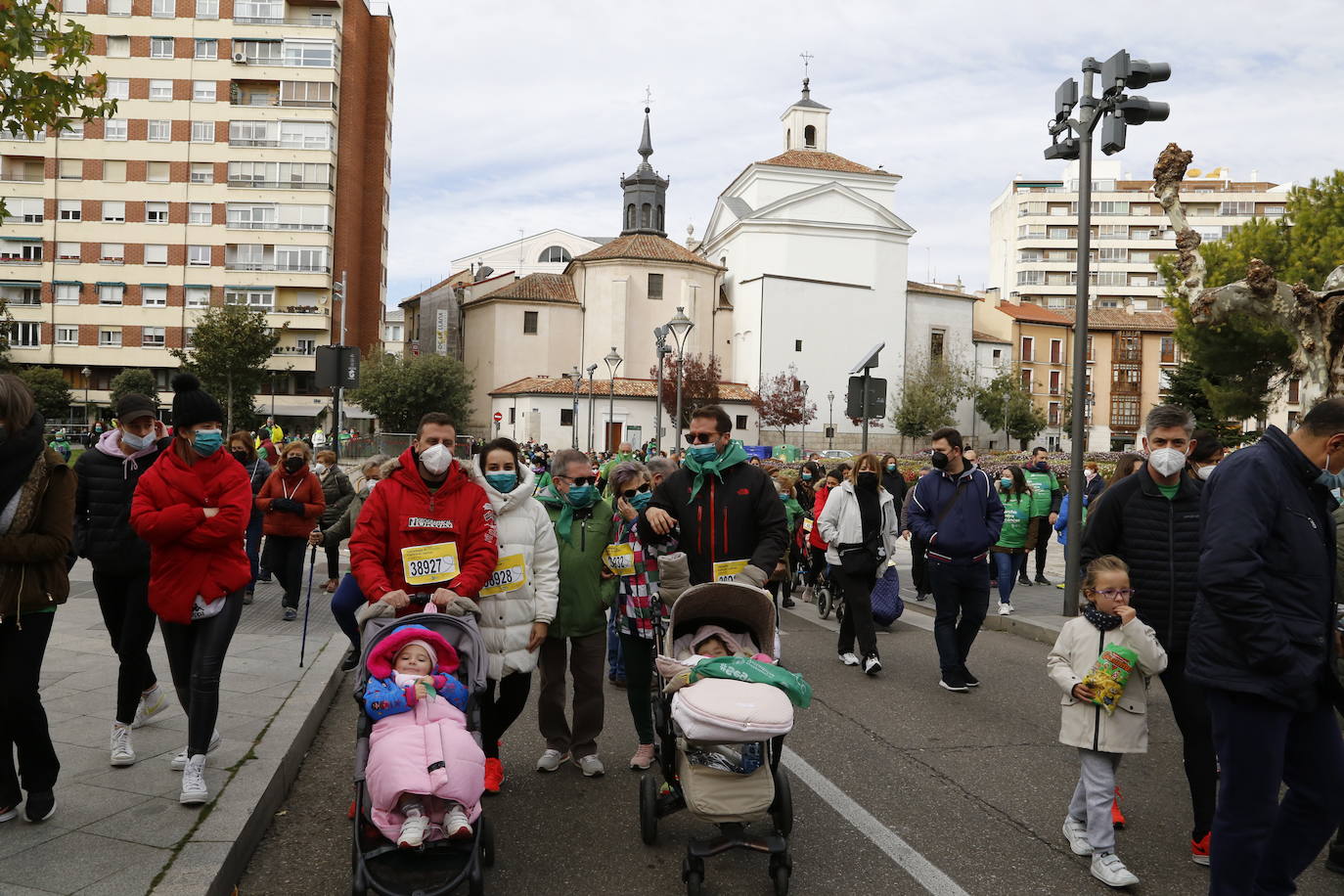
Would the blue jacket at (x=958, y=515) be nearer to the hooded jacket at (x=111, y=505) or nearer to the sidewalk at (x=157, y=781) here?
the sidewalk at (x=157, y=781)

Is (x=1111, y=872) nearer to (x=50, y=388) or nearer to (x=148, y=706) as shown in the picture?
(x=148, y=706)

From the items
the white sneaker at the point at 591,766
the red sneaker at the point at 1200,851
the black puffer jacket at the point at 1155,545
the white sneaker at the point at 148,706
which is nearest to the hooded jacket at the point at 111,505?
the white sneaker at the point at 148,706

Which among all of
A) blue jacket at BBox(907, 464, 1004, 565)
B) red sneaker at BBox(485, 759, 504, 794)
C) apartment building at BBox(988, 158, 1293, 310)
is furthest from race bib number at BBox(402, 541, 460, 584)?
apartment building at BBox(988, 158, 1293, 310)

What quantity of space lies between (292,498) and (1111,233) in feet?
349

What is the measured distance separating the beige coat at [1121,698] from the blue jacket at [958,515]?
3.29 metres

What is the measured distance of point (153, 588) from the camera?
17.5 ft

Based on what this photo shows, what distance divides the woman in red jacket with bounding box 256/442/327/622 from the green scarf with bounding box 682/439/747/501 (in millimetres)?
6678

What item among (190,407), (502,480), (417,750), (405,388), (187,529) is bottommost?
(417,750)

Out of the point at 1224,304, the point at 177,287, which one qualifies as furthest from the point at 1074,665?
the point at 177,287

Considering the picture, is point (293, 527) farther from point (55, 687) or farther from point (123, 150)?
point (123, 150)

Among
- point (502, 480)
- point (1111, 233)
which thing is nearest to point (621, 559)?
point (502, 480)

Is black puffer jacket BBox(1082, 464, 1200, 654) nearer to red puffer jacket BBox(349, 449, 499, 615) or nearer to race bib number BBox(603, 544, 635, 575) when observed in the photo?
race bib number BBox(603, 544, 635, 575)

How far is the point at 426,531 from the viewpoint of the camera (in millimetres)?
5180

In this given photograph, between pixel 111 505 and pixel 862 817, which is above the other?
pixel 111 505
